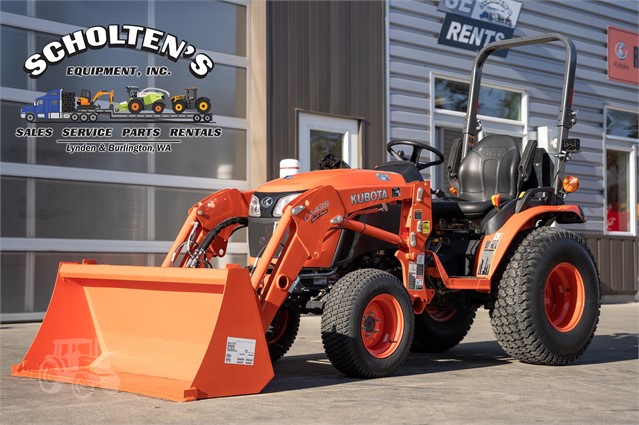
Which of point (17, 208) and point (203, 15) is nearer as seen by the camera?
point (17, 208)

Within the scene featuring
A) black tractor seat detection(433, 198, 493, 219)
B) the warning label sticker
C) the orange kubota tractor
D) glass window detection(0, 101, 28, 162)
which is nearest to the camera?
the warning label sticker

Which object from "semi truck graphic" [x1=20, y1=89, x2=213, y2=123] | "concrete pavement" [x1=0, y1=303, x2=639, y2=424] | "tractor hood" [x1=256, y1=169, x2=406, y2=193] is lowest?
"concrete pavement" [x1=0, y1=303, x2=639, y2=424]

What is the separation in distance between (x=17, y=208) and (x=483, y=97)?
296 inches

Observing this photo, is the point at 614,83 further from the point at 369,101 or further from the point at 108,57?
the point at 108,57

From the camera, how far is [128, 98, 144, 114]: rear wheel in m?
10.9

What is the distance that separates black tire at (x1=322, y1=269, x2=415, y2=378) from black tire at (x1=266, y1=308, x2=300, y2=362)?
1.00m

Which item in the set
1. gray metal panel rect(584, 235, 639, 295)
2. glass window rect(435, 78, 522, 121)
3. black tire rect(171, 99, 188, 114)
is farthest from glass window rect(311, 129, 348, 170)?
gray metal panel rect(584, 235, 639, 295)

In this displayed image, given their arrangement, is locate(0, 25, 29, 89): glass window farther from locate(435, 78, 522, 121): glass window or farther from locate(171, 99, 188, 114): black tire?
locate(435, 78, 522, 121): glass window

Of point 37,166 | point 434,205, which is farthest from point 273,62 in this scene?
point 434,205

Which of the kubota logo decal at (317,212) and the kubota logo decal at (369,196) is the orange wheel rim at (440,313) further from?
the kubota logo decal at (317,212)

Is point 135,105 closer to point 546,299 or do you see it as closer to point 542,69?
point 546,299

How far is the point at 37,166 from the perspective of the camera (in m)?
10.1

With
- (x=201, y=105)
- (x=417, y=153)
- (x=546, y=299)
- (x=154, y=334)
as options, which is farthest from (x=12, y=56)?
(x=546, y=299)

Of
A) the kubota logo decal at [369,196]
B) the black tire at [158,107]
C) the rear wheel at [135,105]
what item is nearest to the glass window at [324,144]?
the black tire at [158,107]
